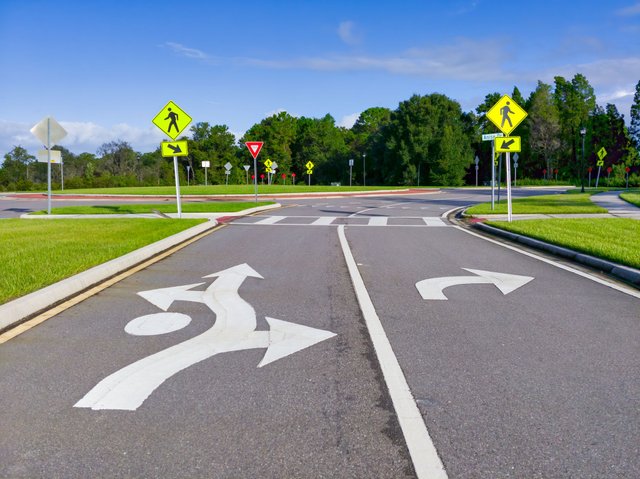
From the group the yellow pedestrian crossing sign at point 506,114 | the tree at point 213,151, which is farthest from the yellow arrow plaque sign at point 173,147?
the tree at point 213,151

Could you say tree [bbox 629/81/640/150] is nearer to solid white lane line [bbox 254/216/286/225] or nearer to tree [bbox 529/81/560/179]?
tree [bbox 529/81/560/179]

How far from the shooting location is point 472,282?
8102 millimetres

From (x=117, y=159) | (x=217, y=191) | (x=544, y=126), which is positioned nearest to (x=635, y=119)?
(x=544, y=126)

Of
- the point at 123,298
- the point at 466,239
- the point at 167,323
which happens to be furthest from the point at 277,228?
the point at 167,323

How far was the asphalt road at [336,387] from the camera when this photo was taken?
120 inches

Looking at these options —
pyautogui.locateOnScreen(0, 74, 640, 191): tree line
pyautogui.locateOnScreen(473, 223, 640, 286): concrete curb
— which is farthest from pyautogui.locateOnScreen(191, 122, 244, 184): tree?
pyautogui.locateOnScreen(473, 223, 640, 286): concrete curb

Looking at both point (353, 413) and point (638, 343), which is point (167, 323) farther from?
point (638, 343)

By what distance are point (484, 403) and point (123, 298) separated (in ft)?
15.8

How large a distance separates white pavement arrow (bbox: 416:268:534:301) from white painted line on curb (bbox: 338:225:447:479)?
1.31 metres

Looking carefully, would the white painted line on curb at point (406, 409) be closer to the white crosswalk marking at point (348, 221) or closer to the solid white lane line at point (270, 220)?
the white crosswalk marking at point (348, 221)

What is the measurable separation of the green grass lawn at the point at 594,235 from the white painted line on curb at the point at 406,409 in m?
5.31

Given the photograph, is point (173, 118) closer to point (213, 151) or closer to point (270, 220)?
point (270, 220)

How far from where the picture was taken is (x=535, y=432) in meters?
3.36

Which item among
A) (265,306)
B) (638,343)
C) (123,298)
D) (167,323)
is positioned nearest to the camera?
(638,343)
